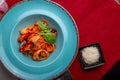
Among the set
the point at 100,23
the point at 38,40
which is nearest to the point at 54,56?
the point at 38,40

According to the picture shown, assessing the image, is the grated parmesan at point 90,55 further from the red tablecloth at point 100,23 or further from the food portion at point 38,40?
the food portion at point 38,40

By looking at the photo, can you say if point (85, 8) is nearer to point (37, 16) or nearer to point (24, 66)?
point (37, 16)

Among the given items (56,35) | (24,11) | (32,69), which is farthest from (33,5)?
(32,69)

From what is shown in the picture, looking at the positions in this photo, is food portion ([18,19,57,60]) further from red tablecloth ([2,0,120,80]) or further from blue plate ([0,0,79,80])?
red tablecloth ([2,0,120,80])

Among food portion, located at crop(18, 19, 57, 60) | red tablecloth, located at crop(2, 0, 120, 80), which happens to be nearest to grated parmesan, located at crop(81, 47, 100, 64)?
red tablecloth, located at crop(2, 0, 120, 80)

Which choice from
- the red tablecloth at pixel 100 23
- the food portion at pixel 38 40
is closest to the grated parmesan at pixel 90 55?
the red tablecloth at pixel 100 23

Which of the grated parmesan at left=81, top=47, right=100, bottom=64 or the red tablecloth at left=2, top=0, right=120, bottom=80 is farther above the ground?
the red tablecloth at left=2, top=0, right=120, bottom=80

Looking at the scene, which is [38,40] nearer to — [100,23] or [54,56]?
[54,56]
